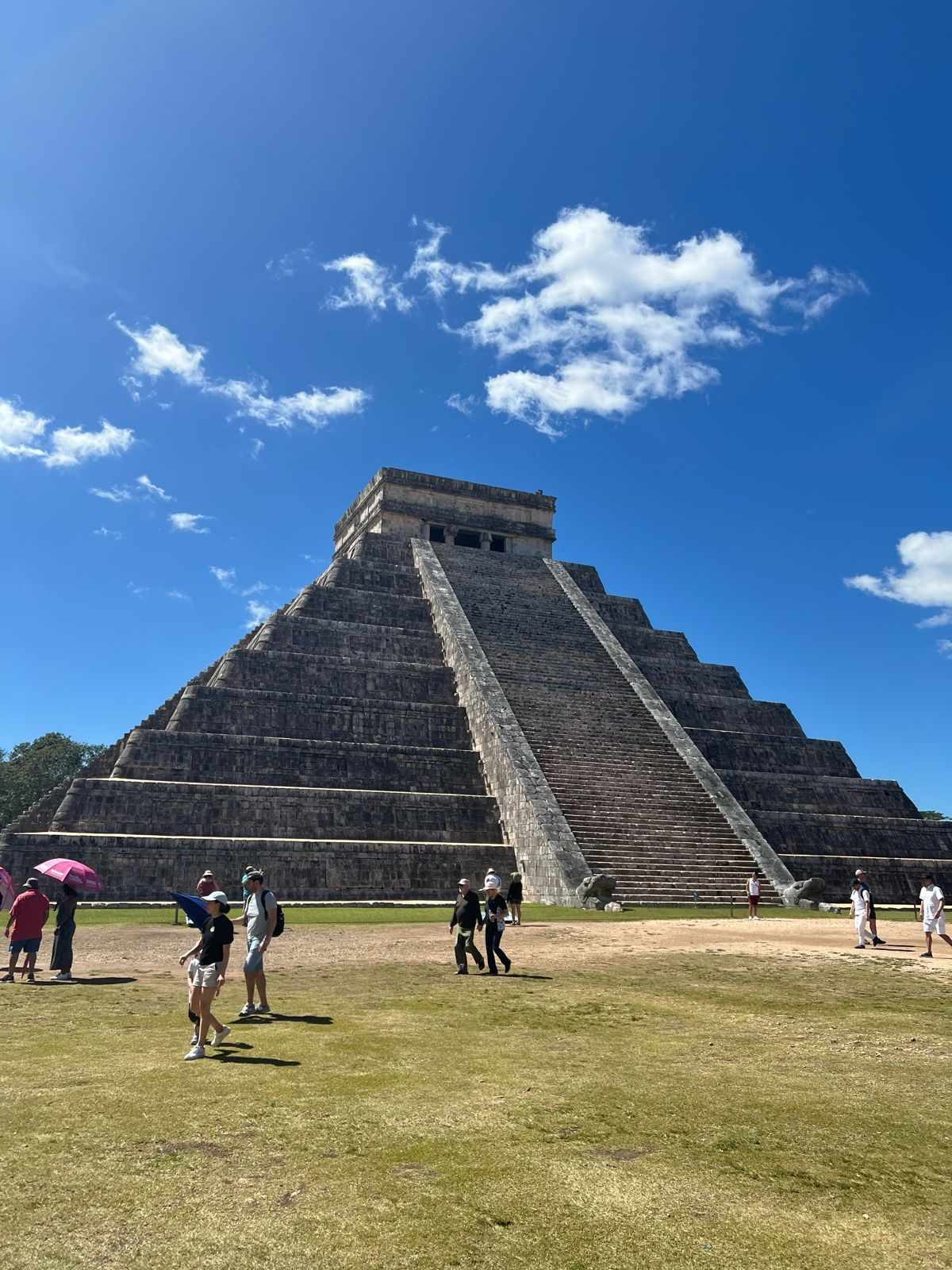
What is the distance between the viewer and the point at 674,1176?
178 inches

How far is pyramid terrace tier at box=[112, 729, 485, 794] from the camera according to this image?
77.9 ft

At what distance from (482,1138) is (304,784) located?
2021 cm

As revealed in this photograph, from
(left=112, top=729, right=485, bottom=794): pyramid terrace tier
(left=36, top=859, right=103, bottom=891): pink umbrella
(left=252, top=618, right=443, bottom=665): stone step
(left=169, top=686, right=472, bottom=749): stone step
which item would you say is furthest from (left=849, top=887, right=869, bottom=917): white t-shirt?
(left=252, top=618, right=443, bottom=665): stone step

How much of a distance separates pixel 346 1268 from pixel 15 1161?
2.15 metres

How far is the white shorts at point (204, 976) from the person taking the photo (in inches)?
280

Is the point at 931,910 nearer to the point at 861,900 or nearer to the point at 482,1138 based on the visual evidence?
the point at 861,900

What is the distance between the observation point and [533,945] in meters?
14.5

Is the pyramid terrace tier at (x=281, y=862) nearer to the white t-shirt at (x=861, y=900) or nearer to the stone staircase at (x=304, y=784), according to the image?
the stone staircase at (x=304, y=784)

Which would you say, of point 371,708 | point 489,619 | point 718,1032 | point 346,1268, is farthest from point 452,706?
point 346,1268

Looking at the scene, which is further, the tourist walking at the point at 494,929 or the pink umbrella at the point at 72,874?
the tourist walking at the point at 494,929

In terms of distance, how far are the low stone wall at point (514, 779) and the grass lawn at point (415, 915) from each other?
2.95 ft

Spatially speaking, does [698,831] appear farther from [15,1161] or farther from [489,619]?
[15,1161]

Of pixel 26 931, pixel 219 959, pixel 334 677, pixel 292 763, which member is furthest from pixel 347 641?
pixel 219 959

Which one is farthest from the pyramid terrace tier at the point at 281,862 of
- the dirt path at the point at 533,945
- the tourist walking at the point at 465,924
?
the tourist walking at the point at 465,924
